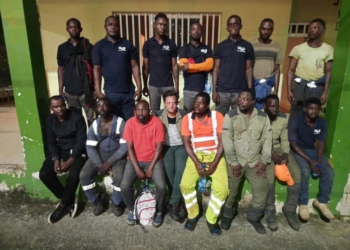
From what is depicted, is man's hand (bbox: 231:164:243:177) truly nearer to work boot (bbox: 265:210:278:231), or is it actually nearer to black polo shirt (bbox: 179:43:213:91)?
work boot (bbox: 265:210:278:231)

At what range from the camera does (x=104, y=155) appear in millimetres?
3482

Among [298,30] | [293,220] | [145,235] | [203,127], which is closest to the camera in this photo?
[145,235]

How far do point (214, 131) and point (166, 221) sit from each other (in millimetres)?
1234

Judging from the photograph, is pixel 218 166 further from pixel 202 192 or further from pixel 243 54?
pixel 243 54

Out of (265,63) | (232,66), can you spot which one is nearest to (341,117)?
(265,63)

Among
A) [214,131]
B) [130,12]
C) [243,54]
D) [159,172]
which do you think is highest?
[130,12]

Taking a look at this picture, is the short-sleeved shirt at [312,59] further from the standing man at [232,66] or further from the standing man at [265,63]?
the standing man at [232,66]

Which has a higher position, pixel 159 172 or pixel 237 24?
pixel 237 24

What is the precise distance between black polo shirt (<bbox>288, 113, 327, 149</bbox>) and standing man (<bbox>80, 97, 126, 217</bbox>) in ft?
6.79

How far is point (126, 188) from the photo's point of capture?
3.25 metres

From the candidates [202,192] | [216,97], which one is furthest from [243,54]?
[202,192]

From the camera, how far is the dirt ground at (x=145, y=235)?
9.80ft

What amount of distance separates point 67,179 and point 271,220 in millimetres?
2474

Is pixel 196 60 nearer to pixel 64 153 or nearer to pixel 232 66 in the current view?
pixel 232 66
